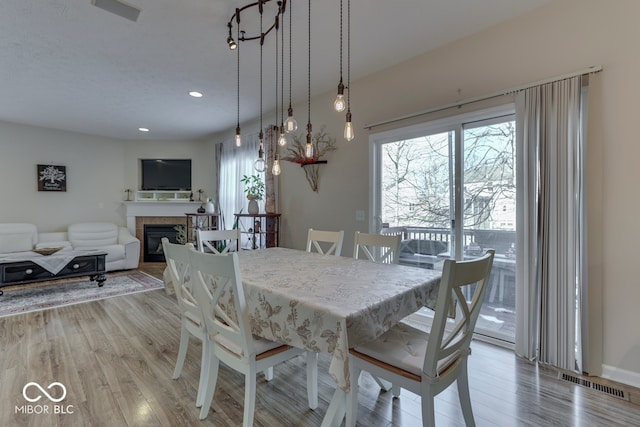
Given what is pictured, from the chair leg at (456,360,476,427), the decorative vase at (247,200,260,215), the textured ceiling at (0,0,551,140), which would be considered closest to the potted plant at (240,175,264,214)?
the decorative vase at (247,200,260,215)

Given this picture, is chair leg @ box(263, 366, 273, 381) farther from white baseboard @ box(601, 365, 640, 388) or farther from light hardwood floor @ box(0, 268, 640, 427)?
white baseboard @ box(601, 365, 640, 388)

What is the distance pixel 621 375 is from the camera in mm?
1923

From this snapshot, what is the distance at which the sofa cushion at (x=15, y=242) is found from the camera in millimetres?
4617

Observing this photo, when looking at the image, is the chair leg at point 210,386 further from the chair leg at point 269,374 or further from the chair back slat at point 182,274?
the chair leg at point 269,374

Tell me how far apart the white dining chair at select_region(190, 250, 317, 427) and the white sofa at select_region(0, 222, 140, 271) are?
Result: 444 centimetres

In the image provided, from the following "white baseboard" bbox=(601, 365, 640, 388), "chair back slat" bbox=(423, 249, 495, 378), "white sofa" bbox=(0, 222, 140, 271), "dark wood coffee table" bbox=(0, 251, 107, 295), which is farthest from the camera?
"white sofa" bbox=(0, 222, 140, 271)

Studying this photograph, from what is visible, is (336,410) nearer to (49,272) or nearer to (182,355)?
(182,355)

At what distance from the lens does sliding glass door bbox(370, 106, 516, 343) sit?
2514mm

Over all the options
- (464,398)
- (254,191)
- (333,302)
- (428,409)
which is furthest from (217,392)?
(254,191)

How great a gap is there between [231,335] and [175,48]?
8.67 feet

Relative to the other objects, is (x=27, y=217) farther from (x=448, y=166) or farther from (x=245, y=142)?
(x=448, y=166)

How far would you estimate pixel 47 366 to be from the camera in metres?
2.17

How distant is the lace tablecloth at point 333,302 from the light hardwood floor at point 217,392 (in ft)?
2.14

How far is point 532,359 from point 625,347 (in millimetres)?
537
